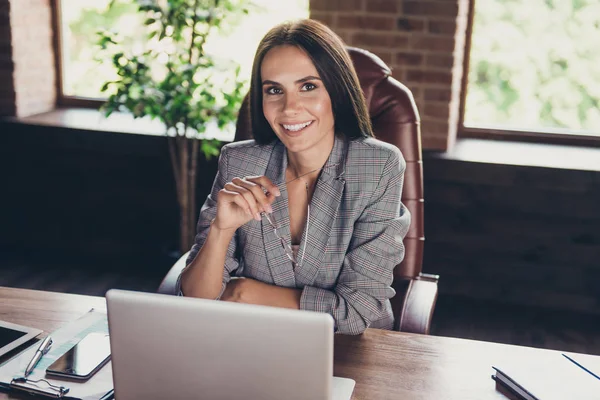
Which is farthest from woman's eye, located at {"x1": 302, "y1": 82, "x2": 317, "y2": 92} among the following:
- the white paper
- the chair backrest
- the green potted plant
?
the green potted plant

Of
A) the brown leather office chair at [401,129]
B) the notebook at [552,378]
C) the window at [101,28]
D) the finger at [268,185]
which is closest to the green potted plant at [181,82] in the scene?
the window at [101,28]

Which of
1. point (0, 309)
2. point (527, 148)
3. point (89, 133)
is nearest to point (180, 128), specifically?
point (89, 133)

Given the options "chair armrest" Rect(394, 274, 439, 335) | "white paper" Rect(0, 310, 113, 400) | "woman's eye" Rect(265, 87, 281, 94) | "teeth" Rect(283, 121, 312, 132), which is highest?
"woman's eye" Rect(265, 87, 281, 94)

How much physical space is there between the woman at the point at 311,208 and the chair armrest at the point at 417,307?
0.04m

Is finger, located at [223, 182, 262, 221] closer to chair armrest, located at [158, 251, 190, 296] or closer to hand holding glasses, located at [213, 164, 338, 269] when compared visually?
hand holding glasses, located at [213, 164, 338, 269]

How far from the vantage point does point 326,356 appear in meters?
1.00

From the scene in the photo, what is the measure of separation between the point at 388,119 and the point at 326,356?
113 cm

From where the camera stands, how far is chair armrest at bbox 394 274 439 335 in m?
1.73

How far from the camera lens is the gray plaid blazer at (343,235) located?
1684 millimetres

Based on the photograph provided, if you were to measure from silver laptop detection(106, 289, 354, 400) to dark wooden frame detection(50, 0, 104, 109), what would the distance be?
2.88 m

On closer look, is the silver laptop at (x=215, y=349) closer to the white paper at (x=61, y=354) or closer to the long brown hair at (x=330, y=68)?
the white paper at (x=61, y=354)

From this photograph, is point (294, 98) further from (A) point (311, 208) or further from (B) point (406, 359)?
(B) point (406, 359)

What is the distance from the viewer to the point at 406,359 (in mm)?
1366

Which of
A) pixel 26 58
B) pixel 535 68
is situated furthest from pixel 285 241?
pixel 26 58
